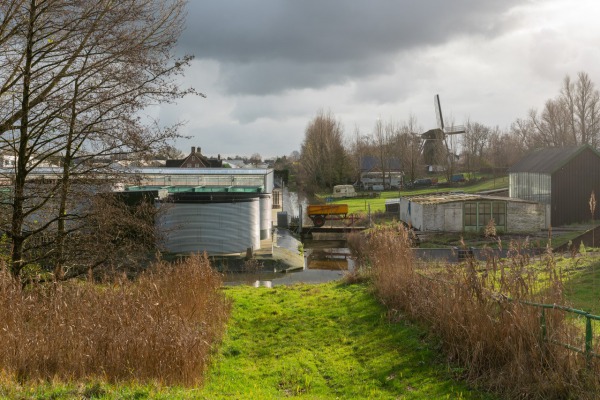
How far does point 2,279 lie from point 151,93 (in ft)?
14.3

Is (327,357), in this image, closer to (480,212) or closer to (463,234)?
(463,234)

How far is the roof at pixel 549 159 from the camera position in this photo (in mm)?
32719

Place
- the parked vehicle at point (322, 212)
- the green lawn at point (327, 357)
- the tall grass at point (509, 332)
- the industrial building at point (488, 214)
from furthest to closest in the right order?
the parked vehicle at point (322, 212)
the industrial building at point (488, 214)
the green lawn at point (327, 357)
the tall grass at point (509, 332)

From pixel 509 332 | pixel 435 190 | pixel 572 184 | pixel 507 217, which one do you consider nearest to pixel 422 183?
pixel 435 190

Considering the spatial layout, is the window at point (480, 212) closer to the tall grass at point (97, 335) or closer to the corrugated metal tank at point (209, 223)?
the corrugated metal tank at point (209, 223)

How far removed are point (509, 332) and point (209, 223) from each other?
68.3ft

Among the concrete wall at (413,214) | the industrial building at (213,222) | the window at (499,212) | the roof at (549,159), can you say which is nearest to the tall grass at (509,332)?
the industrial building at (213,222)

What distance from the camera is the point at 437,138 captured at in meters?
73.4

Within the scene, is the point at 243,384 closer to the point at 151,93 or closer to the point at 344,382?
the point at 344,382

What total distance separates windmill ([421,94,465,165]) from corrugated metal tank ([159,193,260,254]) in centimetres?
4786

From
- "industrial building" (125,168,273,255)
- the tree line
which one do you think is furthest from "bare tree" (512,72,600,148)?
"industrial building" (125,168,273,255)

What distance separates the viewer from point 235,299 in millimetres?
14883

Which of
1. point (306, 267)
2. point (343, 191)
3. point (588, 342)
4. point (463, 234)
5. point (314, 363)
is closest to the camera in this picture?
point (588, 342)

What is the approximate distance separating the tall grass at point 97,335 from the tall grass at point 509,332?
141 inches
